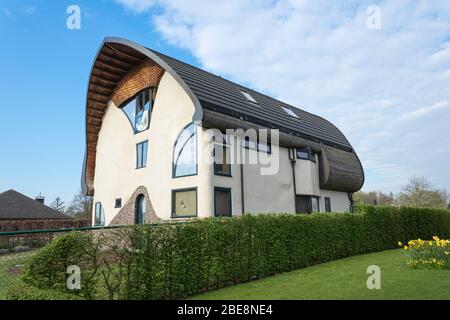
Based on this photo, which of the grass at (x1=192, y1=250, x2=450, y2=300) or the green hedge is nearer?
the grass at (x1=192, y1=250, x2=450, y2=300)

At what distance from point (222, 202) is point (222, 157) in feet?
6.42

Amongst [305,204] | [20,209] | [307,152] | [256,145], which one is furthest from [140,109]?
[20,209]

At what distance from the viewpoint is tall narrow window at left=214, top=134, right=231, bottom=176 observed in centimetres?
1408

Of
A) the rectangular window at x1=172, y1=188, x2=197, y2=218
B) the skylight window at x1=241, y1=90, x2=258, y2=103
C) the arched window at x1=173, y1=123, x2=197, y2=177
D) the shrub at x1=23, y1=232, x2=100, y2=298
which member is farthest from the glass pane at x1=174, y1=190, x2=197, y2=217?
the shrub at x1=23, y1=232, x2=100, y2=298

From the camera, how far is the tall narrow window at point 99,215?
19.4m

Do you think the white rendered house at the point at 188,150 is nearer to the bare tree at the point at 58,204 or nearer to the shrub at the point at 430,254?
the shrub at the point at 430,254

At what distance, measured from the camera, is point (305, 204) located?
727 inches

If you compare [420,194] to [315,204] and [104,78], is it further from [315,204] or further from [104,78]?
[104,78]

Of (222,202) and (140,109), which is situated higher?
(140,109)

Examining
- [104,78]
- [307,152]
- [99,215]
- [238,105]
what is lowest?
[99,215]

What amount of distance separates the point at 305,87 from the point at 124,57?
10250 millimetres

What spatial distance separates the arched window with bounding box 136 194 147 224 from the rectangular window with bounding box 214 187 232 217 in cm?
449

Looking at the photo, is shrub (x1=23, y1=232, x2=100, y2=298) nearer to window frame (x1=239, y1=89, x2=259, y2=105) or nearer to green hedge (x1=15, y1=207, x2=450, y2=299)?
green hedge (x1=15, y1=207, x2=450, y2=299)
